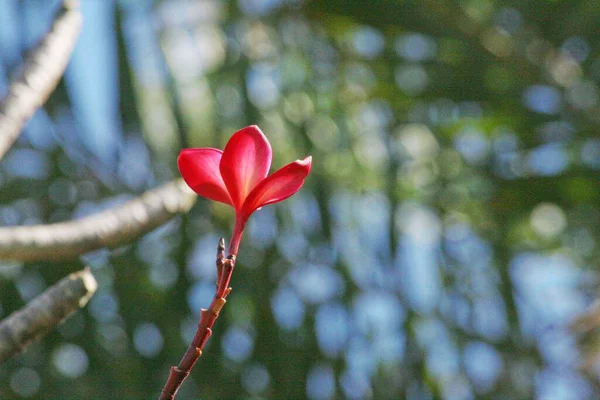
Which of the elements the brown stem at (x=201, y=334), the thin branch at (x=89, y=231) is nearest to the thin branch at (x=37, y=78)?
the thin branch at (x=89, y=231)

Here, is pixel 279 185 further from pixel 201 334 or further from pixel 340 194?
pixel 340 194

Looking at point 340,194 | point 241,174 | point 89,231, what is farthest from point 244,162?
point 340,194

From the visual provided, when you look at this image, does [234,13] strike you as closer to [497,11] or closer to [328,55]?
[328,55]

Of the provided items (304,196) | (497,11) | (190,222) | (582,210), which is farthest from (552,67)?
(190,222)

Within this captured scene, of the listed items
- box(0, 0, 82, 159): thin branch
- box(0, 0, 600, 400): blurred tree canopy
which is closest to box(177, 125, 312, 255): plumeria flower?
box(0, 0, 82, 159): thin branch

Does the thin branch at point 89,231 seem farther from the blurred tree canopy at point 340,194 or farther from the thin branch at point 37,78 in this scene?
the blurred tree canopy at point 340,194

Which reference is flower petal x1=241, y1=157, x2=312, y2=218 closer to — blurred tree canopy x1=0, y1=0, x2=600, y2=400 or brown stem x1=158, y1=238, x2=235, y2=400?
brown stem x1=158, y1=238, x2=235, y2=400
